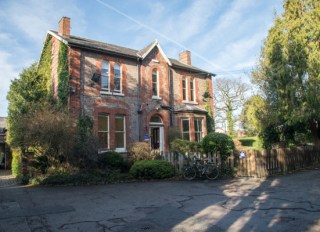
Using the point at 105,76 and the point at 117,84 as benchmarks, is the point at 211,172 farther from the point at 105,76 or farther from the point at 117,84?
the point at 105,76

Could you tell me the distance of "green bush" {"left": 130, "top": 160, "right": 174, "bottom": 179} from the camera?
525 inches

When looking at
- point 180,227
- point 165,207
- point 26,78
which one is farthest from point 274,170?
point 26,78

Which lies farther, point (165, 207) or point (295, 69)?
point (295, 69)

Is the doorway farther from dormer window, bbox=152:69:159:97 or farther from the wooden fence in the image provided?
the wooden fence

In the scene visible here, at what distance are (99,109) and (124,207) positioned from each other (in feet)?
33.6

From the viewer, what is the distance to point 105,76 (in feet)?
59.6

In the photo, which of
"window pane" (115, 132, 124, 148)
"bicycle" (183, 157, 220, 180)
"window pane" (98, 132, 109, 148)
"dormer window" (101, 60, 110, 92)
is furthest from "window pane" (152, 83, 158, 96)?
"bicycle" (183, 157, 220, 180)

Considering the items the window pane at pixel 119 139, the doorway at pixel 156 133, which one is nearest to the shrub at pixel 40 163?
the window pane at pixel 119 139

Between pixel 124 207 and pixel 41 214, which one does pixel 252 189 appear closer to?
pixel 124 207

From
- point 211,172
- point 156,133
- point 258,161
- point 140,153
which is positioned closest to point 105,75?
point 156,133

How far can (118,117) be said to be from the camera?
60.1 feet

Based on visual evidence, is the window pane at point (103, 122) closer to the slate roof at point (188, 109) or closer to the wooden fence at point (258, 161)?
the wooden fence at point (258, 161)

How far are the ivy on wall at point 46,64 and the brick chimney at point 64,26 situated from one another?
119 cm

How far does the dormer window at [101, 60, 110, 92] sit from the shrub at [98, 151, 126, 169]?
182 inches
